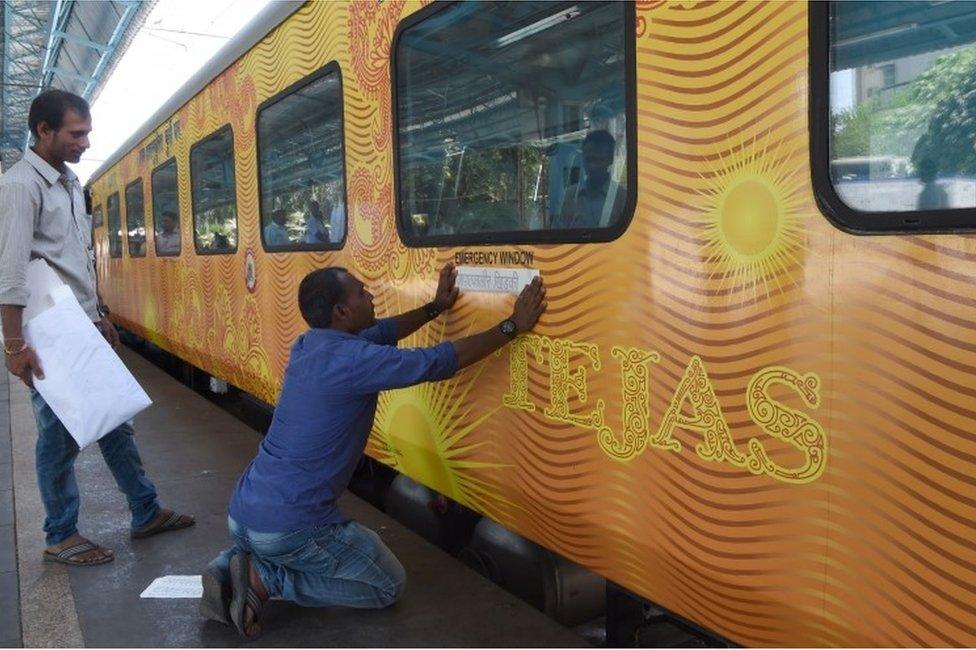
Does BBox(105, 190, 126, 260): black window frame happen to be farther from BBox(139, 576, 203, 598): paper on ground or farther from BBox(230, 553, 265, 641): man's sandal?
BBox(230, 553, 265, 641): man's sandal

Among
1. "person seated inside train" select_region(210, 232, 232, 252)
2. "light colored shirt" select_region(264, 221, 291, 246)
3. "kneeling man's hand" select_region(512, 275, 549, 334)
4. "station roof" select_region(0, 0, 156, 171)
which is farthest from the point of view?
"station roof" select_region(0, 0, 156, 171)

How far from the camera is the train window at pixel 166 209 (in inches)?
268

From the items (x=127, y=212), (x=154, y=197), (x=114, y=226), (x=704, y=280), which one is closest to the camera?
(x=704, y=280)

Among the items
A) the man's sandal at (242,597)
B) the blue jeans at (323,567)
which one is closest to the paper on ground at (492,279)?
the blue jeans at (323,567)

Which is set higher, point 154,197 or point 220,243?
point 154,197

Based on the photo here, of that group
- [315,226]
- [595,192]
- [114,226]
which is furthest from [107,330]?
→ [114,226]

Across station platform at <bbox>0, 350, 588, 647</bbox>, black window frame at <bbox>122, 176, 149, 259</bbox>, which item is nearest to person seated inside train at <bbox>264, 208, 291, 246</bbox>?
station platform at <bbox>0, 350, 588, 647</bbox>

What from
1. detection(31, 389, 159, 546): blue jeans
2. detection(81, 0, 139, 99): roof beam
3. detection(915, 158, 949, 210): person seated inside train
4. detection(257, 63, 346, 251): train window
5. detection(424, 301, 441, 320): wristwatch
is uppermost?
detection(81, 0, 139, 99): roof beam

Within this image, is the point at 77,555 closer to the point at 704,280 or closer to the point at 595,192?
the point at 595,192

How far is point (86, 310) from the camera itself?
3520mm

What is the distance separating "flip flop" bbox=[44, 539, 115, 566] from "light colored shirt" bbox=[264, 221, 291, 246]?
1.72 m

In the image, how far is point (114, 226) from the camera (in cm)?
1043

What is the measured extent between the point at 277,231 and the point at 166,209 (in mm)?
3054

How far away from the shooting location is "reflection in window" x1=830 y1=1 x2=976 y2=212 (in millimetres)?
1588
